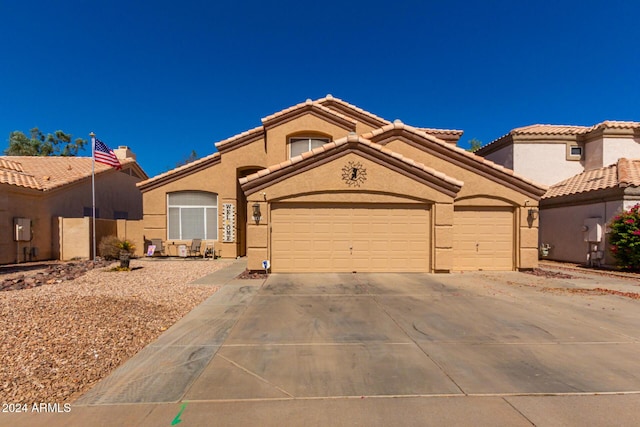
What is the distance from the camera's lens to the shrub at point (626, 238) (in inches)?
469

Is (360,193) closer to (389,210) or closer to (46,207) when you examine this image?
(389,210)

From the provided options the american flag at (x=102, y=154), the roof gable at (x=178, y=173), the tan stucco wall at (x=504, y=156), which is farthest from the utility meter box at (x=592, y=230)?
the american flag at (x=102, y=154)

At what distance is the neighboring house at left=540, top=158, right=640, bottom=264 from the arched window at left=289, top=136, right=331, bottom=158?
12.0 meters

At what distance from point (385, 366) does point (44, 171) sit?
23.0 meters

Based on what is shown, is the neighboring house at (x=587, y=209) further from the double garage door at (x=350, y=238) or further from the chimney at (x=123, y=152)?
the chimney at (x=123, y=152)

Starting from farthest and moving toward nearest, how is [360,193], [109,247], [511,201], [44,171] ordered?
[44,171] < [109,247] < [511,201] < [360,193]

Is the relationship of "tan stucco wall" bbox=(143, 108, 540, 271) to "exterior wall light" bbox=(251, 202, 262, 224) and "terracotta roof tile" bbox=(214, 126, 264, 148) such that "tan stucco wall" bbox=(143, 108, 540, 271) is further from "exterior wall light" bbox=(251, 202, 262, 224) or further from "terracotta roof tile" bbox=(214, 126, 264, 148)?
"terracotta roof tile" bbox=(214, 126, 264, 148)

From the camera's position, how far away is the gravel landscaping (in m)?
3.83

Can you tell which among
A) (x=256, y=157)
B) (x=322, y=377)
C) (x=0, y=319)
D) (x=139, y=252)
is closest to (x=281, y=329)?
(x=322, y=377)

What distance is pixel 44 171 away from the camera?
18.8 meters

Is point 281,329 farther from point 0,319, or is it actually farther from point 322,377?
point 0,319

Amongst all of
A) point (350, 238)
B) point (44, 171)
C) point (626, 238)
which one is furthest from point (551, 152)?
point (44, 171)

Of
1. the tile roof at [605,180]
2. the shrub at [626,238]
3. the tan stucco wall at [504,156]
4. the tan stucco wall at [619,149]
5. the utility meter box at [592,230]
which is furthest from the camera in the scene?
the tan stucco wall at [504,156]

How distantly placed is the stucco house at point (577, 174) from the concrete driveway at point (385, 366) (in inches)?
300
